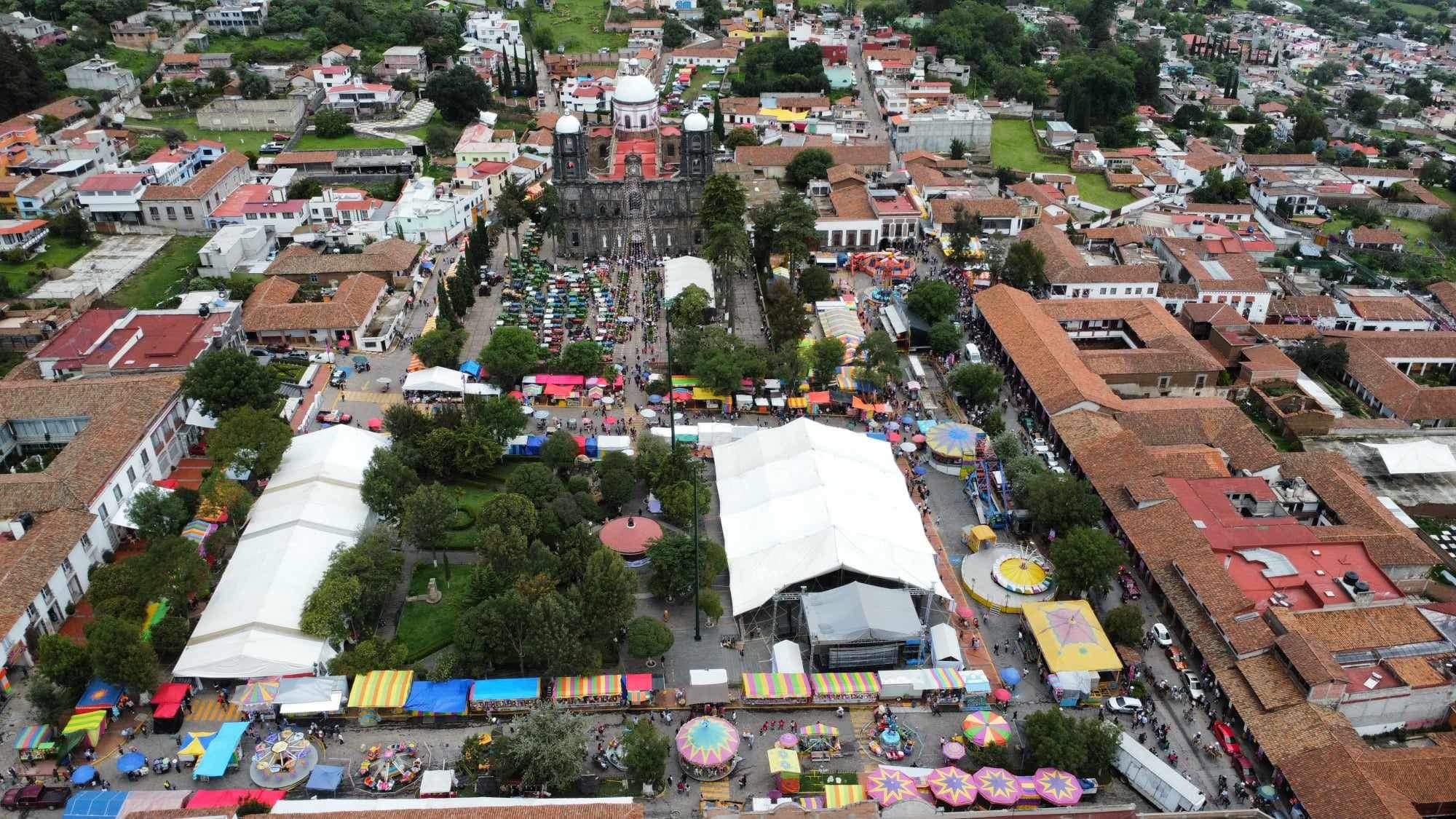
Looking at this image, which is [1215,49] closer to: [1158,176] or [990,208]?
[1158,176]

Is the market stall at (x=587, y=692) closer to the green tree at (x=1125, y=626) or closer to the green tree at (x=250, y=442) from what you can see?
the green tree at (x=1125, y=626)

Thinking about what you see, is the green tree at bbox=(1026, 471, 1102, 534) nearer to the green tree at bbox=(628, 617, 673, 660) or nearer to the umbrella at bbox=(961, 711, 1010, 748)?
the umbrella at bbox=(961, 711, 1010, 748)

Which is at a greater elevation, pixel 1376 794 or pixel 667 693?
pixel 1376 794

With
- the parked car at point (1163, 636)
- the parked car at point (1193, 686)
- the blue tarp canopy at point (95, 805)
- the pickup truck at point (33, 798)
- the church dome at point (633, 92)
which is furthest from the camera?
the church dome at point (633, 92)

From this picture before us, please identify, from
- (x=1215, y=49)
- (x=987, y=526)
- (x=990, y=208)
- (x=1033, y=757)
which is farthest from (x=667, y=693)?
(x=1215, y=49)

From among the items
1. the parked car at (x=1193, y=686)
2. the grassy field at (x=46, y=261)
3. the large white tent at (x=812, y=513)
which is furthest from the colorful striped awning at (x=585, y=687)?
the grassy field at (x=46, y=261)
